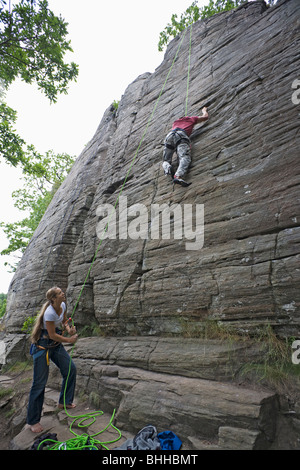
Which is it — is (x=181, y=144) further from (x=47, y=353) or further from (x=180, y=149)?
(x=47, y=353)

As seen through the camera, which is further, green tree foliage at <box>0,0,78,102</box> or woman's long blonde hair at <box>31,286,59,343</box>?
green tree foliage at <box>0,0,78,102</box>

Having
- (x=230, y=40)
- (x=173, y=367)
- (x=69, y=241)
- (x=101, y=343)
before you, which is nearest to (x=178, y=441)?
(x=173, y=367)

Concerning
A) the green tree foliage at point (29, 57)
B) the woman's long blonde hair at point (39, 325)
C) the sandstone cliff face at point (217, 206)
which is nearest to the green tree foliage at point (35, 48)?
the green tree foliage at point (29, 57)

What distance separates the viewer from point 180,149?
627cm

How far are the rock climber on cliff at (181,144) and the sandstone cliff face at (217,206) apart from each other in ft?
0.71

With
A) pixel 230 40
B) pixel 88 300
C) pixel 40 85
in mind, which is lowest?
pixel 88 300

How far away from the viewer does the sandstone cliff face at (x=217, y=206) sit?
405cm

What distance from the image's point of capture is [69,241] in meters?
9.59

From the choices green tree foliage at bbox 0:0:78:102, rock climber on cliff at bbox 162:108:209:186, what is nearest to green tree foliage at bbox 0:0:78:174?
green tree foliage at bbox 0:0:78:102

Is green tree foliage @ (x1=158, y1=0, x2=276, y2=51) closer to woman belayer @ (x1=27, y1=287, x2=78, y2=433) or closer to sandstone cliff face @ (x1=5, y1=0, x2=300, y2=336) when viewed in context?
sandstone cliff face @ (x1=5, y1=0, x2=300, y2=336)

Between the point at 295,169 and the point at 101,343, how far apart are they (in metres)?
5.57

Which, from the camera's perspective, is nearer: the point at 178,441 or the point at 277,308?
the point at 178,441

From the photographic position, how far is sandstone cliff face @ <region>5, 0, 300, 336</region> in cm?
405

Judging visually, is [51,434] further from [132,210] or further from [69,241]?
[69,241]
